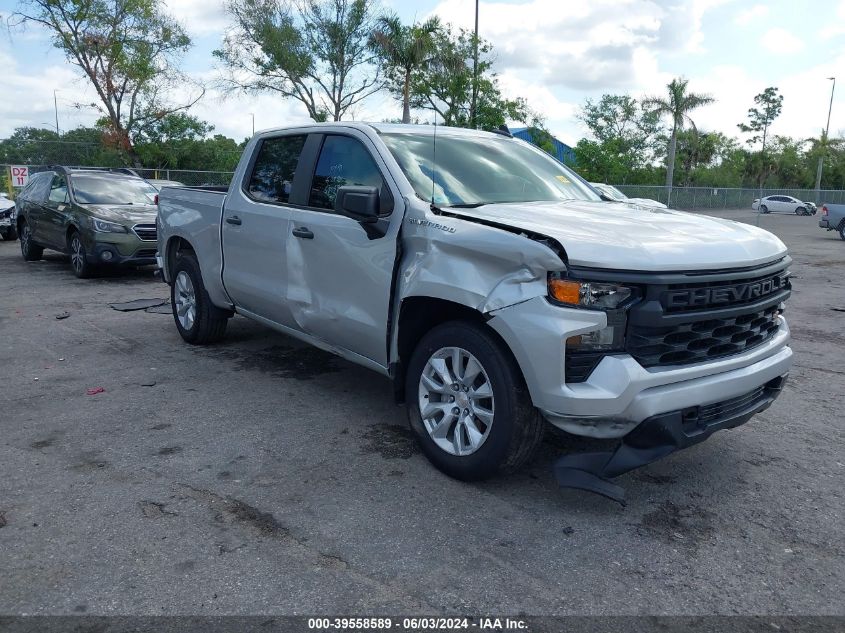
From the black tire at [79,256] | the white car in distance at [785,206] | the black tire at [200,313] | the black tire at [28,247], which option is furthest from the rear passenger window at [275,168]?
the white car in distance at [785,206]

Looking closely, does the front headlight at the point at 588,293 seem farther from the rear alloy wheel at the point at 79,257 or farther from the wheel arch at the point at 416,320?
the rear alloy wheel at the point at 79,257

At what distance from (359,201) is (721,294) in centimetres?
193

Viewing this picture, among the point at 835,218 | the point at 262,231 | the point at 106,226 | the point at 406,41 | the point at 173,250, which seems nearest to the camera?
the point at 262,231

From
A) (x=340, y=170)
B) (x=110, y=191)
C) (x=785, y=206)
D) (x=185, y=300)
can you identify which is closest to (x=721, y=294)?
(x=340, y=170)

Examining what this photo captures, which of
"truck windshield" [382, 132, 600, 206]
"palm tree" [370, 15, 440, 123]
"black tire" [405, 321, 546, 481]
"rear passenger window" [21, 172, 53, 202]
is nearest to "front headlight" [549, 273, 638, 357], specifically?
"black tire" [405, 321, 546, 481]

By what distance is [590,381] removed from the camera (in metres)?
3.16

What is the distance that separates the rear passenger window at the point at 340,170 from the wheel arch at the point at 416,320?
2.56 ft

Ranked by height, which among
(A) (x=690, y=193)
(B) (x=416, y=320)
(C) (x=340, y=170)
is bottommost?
(B) (x=416, y=320)

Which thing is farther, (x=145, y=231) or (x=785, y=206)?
(x=785, y=206)

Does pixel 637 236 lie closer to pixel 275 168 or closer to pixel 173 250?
pixel 275 168

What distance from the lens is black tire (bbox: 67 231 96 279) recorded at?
11078mm

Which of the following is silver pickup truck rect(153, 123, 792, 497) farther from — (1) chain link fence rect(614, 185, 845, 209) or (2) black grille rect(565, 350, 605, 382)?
(1) chain link fence rect(614, 185, 845, 209)

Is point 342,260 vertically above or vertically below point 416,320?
above

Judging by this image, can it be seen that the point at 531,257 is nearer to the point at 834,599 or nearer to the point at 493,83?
the point at 834,599
